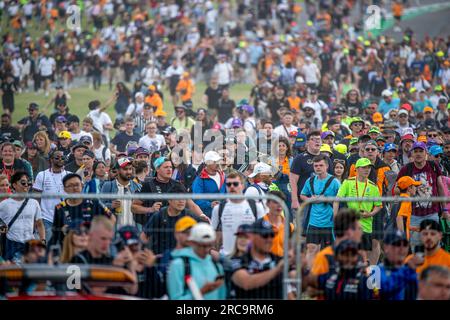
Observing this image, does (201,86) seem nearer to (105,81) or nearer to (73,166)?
(105,81)

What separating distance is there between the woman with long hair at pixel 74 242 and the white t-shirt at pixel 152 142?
29.1 feet

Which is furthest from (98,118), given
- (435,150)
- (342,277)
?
(342,277)

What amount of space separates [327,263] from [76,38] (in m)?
29.9

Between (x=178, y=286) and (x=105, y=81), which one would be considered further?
(x=105, y=81)

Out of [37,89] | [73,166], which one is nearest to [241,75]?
[37,89]

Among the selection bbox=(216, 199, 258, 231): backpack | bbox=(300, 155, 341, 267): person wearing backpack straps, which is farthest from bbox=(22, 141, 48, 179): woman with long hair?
bbox=(216, 199, 258, 231): backpack

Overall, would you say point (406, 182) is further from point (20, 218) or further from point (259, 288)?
point (20, 218)

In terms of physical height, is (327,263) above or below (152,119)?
below

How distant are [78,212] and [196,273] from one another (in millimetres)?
1867

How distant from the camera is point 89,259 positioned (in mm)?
9188

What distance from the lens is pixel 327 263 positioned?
9.09 m

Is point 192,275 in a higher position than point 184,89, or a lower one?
lower

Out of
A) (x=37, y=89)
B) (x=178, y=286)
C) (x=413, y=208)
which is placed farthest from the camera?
(x=37, y=89)

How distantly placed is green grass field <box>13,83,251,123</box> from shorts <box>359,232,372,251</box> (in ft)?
55.0
